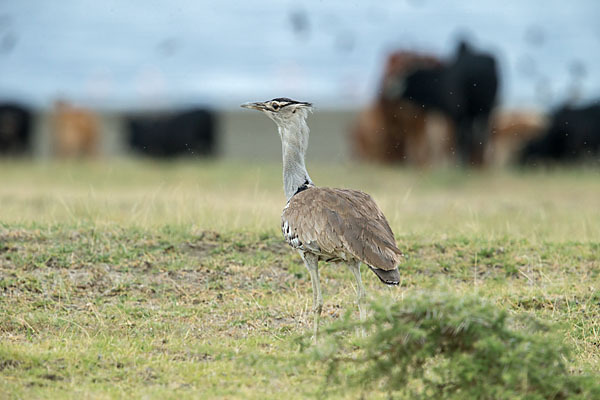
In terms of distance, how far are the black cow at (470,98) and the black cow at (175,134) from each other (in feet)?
22.5

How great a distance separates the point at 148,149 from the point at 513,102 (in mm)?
18352

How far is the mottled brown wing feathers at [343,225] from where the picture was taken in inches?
219

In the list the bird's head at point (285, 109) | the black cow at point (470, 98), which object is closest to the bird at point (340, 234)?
the bird's head at point (285, 109)

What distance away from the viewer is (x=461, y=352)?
4.83 m

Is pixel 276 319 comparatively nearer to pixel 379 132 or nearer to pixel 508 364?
pixel 508 364

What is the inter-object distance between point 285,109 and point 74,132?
18.2m

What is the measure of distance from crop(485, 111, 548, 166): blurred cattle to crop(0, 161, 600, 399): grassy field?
42.3 feet

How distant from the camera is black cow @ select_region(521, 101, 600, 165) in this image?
20706 millimetres

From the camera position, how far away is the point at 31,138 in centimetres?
2588

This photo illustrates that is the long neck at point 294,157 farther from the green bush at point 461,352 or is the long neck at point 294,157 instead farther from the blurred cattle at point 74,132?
the blurred cattle at point 74,132

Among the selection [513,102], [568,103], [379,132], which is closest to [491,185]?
[379,132]

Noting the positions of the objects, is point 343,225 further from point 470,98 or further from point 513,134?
point 513,134

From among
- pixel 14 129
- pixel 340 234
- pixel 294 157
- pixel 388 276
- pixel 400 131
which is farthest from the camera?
pixel 14 129

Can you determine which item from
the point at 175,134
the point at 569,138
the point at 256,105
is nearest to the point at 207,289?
the point at 256,105
